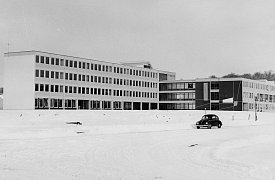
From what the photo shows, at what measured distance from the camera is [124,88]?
376ft

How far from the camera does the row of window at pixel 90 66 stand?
91344 millimetres

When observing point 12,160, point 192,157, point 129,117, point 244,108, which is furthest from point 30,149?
point 244,108

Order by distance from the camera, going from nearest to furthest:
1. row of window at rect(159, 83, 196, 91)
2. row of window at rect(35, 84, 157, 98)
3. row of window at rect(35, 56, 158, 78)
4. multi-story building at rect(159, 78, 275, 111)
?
row of window at rect(35, 84, 157, 98)
row of window at rect(35, 56, 158, 78)
multi-story building at rect(159, 78, 275, 111)
row of window at rect(159, 83, 196, 91)

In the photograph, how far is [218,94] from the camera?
117 meters

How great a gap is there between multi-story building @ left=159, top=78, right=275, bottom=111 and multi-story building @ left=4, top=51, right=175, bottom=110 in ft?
33.4

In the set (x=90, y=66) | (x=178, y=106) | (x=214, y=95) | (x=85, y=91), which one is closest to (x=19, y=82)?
(x=85, y=91)

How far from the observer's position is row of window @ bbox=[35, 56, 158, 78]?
91344 millimetres

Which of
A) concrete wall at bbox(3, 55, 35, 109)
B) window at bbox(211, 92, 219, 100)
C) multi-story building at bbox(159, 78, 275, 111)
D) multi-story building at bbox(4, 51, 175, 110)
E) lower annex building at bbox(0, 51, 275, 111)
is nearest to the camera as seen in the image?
concrete wall at bbox(3, 55, 35, 109)

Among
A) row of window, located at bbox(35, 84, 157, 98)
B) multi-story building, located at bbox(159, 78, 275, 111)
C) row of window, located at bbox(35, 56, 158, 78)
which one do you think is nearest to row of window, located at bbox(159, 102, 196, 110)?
multi-story building, located at bbox(159, 78, 275, 111)

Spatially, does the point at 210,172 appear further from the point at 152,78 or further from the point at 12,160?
the point at 152,78

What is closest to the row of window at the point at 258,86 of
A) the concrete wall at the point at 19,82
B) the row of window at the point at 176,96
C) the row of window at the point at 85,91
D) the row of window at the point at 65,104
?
the row of window at the point at 176,96

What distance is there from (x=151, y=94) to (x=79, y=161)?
108178 mm

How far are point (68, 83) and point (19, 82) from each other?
11600mm

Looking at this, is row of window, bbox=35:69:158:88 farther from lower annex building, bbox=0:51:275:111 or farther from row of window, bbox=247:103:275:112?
row of window, bbox=247:103:275:112
